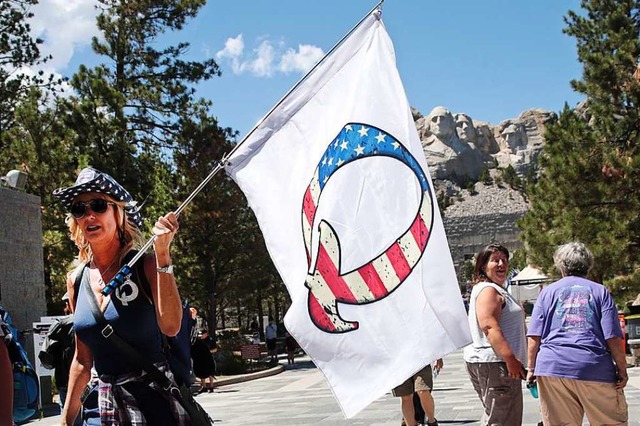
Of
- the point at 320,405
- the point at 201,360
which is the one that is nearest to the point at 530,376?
the point at 201,360

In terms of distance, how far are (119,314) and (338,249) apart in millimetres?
1246

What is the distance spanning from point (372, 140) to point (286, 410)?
978cm

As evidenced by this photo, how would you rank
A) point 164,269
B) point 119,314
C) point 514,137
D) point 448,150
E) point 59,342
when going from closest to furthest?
1. point 164,269
2. point 119,314
3. point 59,342
4. point 448,150
5. point 514,137

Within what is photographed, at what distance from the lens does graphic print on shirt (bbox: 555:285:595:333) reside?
590cm

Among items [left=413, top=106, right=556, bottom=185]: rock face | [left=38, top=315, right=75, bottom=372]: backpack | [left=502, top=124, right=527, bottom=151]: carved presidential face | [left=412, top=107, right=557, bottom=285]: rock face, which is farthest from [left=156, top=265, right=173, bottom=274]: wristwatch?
[left=502, top=124, right=527, bottom=151]: carved presidential face

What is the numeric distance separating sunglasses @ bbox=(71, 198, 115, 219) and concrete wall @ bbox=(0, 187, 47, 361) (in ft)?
45.2

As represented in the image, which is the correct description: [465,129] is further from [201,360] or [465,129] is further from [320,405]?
[201,360]

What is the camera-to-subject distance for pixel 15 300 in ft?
56.7

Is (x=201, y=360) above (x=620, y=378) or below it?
above

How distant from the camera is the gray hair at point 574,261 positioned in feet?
20.1

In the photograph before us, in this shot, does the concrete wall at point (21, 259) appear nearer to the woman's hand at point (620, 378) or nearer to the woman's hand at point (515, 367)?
the woman's hand at point (515, 367)

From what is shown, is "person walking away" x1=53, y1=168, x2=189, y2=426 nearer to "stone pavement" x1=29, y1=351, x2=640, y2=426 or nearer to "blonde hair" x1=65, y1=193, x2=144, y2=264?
"blonde hair" x1=65, y1=193, x2=144, y2=264

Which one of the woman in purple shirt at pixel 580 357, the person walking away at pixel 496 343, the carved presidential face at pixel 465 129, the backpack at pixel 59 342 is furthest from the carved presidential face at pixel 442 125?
the backpack at pixel 59 342

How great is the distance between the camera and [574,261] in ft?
20.2
